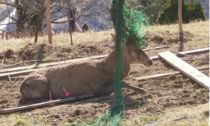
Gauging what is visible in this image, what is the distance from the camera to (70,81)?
805 cm

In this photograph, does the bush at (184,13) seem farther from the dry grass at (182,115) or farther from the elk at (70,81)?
the dry grass at (182,115)

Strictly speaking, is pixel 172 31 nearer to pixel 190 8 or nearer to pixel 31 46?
pixel 31 46

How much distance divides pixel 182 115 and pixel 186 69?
3201mm

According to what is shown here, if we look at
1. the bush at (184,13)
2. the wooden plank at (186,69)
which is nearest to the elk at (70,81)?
the wooden plank at (186,69)

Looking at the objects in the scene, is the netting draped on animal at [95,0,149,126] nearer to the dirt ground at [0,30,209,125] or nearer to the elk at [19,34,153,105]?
the dirt ground at [0,30,209,125]

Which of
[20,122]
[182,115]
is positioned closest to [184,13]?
[182,115]

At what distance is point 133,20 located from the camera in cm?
651

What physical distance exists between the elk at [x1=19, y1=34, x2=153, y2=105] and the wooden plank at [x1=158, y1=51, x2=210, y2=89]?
2109 mm

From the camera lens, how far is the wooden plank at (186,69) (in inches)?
290

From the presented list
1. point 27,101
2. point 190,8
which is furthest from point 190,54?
point 190,8

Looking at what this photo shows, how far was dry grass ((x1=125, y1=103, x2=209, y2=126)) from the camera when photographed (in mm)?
5008

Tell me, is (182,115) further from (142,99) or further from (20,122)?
(20,122)

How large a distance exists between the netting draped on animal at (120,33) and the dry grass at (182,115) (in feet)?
1.42

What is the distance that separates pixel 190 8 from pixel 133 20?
65.8ft
